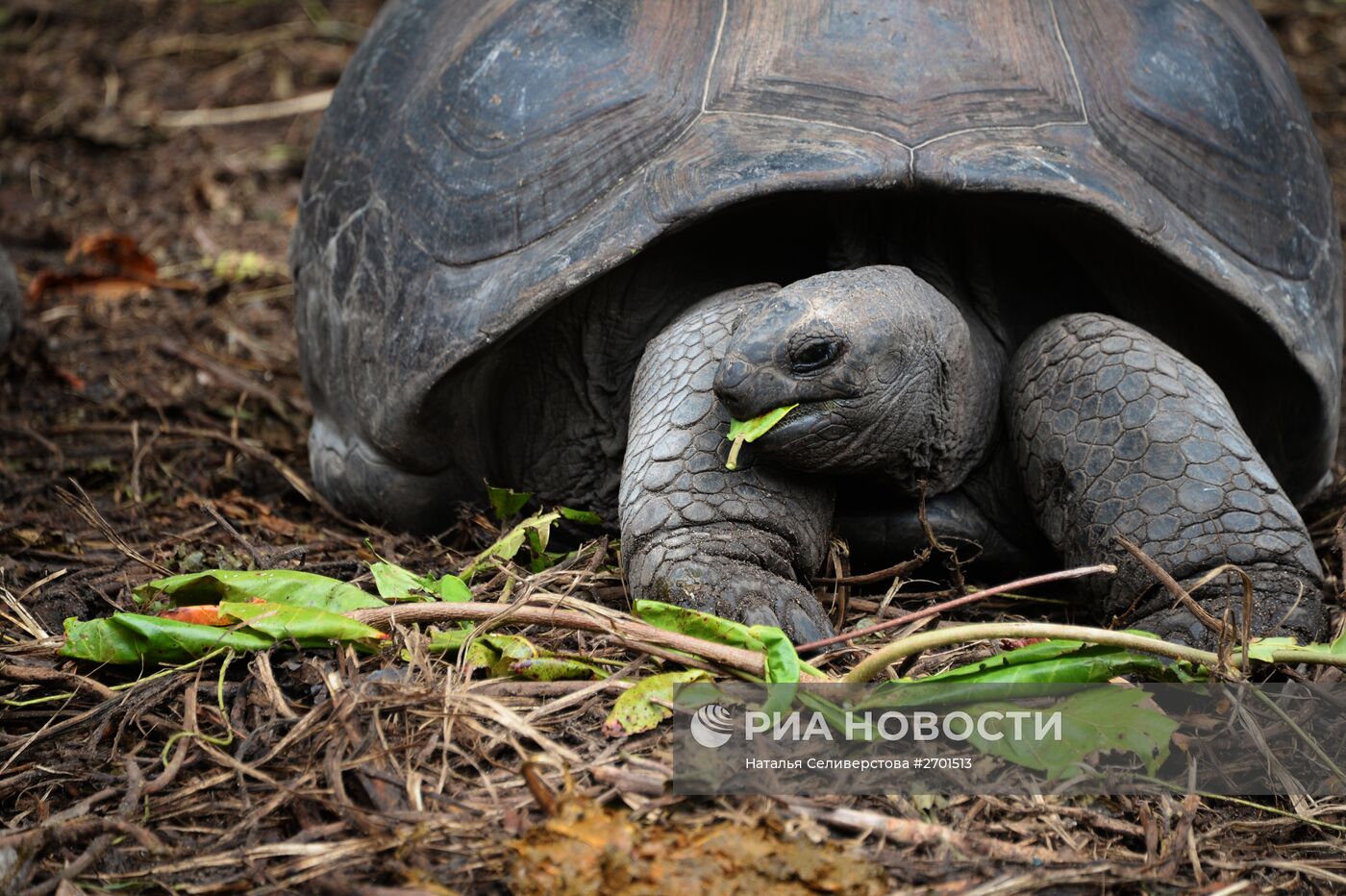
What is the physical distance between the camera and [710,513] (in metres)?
2.70

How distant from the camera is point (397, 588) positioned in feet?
8.95

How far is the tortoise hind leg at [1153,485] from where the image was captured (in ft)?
9.00

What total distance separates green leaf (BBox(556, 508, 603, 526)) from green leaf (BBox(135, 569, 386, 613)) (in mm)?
615

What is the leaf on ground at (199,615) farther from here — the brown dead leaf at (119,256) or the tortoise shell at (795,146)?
the brown dead leaf at (119,256)

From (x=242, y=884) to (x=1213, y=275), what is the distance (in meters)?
2.23

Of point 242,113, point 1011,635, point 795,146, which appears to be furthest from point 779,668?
point 242,113

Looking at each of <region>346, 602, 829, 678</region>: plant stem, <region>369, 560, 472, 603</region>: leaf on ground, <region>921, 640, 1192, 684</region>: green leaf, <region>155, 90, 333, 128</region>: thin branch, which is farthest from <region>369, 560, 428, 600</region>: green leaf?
<region>155, 90, 333, 128</region>: thin branch

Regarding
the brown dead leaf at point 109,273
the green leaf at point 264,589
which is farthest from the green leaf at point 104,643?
the brown dead leaf at point 109,273

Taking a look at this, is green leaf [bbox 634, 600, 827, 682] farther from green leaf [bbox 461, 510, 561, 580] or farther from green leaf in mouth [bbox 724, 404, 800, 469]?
green leaf [bbox 461, 510, 561, 580]

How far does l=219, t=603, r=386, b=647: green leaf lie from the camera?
2488mm

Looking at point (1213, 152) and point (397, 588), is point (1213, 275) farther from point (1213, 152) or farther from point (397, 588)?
point (397, 588)

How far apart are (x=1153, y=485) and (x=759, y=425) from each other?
0.80m

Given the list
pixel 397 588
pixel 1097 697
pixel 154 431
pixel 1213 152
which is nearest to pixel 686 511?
pixel 397 588

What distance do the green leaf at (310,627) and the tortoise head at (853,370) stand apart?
0.77 metres
